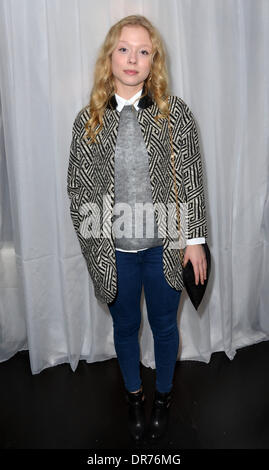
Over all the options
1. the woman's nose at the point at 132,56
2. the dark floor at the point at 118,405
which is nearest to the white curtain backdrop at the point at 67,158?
the dark floor at the point at 118,405

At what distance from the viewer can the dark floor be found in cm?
162

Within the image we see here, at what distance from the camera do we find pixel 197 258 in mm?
1486

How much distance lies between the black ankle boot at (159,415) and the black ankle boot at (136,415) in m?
0.04

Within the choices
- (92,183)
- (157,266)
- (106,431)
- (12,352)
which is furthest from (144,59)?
(12,352)

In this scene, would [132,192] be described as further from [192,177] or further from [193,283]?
[193,283]

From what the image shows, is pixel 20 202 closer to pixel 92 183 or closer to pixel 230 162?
pixel 92 183

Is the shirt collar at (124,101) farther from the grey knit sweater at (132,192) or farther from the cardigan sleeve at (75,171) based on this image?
the cardigan sleeve at (75,171)

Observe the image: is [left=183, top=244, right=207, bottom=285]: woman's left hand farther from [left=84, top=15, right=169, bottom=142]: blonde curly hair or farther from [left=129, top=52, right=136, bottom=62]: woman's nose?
[left=129, top=52, right=136, bottom=62]: woman's nose

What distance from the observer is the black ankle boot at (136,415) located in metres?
1.64

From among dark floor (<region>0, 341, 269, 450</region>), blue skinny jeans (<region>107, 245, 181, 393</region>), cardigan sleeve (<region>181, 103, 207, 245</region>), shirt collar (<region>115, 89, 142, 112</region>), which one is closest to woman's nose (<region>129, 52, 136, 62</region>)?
shirt collar (<region>115, 89, 142, 112</region>)

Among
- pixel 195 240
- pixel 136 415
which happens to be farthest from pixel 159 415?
pixel 195 240

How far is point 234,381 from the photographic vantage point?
1921 mm

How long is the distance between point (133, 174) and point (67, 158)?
0.51m
